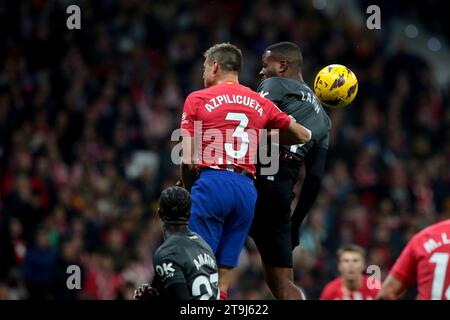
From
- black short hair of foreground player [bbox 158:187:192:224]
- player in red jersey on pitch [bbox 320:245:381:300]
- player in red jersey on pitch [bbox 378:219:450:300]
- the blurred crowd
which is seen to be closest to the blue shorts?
black short hair of foreground player [bbox 158:187:192:224]

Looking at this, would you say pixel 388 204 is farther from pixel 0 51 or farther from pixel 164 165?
pixel 0 51

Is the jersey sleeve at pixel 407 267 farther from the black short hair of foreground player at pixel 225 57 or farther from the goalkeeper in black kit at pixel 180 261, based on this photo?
the black short hair of foreground player at pixel 225 57

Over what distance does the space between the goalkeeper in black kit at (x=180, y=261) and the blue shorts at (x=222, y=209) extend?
0.51 metres

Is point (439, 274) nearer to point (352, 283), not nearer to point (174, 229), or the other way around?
point (174, 229)

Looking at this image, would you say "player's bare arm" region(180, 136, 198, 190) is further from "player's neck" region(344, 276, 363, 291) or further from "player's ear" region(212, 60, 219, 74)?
"player's neck" region(344, 276, 363, 291)

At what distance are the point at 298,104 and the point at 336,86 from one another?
36 centimetres

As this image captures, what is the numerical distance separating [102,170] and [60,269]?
2.33 m

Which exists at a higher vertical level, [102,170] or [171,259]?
[102,170]

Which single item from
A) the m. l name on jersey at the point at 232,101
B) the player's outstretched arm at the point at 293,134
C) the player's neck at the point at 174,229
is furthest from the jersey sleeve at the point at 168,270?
the player's outstretched arm at the point at 293,134

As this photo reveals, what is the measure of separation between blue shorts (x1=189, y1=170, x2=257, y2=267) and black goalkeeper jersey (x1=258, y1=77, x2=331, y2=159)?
806 mm

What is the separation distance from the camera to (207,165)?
283 inches

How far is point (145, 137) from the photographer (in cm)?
1569

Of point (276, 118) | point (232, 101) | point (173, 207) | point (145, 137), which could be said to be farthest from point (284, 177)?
point (145, 137)

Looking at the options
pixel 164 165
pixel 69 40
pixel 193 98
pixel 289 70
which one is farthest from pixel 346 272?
pixel 69 40
